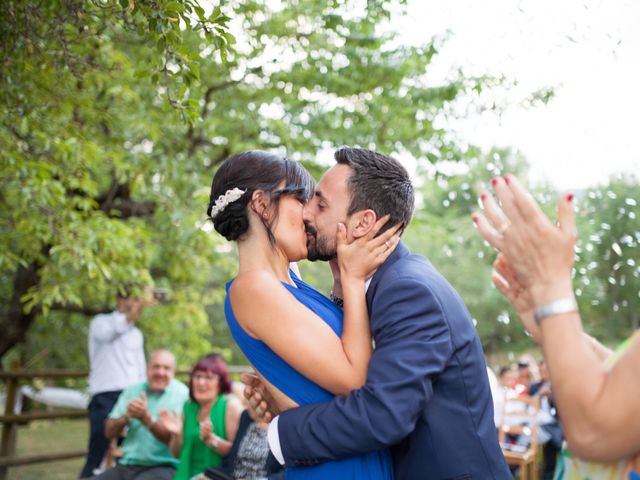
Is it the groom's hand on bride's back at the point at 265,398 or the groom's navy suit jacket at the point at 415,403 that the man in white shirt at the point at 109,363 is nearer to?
the groom's hand on bride's back at the point at 265,398

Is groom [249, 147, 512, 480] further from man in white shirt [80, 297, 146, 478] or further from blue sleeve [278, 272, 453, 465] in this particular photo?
man in white shirt [80, 297, 146, 478]

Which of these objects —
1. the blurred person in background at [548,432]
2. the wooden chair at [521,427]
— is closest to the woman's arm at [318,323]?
the wooden chair at [521,427]

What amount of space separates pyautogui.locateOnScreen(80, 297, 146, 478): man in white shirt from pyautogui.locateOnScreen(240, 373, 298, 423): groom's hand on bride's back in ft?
17.8

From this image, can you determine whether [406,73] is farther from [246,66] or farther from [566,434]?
[566,434]

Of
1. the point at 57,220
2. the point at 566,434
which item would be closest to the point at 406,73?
the point at 57,220

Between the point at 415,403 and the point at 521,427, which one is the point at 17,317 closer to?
the point at 521,427

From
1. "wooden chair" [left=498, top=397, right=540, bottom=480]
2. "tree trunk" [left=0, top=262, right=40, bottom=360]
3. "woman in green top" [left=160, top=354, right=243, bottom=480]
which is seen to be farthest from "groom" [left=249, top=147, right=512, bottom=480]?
"tree trunk" [left=0, top=262, right=40, bottom=360]

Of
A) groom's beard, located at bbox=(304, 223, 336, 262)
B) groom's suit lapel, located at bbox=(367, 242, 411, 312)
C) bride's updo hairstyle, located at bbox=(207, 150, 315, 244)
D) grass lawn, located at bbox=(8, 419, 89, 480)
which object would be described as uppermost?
bride's updo hairstyle, located at bbox=(207, 150, 315, 244)

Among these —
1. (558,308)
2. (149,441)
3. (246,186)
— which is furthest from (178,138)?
(558,308)

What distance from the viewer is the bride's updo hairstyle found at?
2.59 m

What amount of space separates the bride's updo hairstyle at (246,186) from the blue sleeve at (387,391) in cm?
58

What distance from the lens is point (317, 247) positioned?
265 cm

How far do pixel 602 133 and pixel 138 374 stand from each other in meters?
5.55

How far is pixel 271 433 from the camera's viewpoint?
89.8 inches
